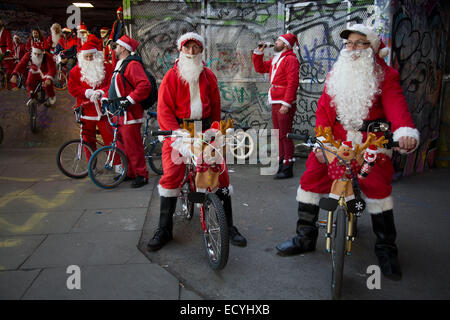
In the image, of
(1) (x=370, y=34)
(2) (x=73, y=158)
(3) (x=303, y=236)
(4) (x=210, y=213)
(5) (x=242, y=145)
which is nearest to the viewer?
(1) (x=370, y=34)

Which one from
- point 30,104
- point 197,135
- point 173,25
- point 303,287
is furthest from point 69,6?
point 303,287

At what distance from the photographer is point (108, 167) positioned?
5617 mm

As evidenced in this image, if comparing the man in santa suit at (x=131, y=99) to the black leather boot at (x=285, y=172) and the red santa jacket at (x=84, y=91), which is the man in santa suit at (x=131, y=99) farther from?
the black leather boot at (x=285, y=172)

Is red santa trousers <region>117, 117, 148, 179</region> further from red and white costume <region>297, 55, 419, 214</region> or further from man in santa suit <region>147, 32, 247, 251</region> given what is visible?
red and white costume <region>297, 55, 419, 214</region>

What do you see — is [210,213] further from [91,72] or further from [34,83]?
[34,83]

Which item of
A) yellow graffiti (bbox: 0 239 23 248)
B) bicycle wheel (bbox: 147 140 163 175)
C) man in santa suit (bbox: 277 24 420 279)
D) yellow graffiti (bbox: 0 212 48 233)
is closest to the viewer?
man in santa suit (bbox: 277 24 420 279)

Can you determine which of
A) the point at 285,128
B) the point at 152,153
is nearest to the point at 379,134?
the point at 285,128

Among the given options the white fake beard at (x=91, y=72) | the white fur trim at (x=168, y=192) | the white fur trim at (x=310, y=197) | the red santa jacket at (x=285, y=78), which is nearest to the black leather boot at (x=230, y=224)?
the white fur trim at (x=168, y=192)

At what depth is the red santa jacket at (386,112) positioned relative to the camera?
2932mm

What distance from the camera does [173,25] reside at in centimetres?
730

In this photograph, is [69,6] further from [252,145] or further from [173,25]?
[252,145]

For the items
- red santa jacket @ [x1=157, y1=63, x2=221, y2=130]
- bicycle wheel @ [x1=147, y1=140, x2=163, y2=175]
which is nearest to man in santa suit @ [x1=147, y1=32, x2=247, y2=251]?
red santa jacket @ [x1=157, y1=63, x2=221, y2=130]

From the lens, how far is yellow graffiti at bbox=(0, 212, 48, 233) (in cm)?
409

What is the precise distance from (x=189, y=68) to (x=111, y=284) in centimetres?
212
